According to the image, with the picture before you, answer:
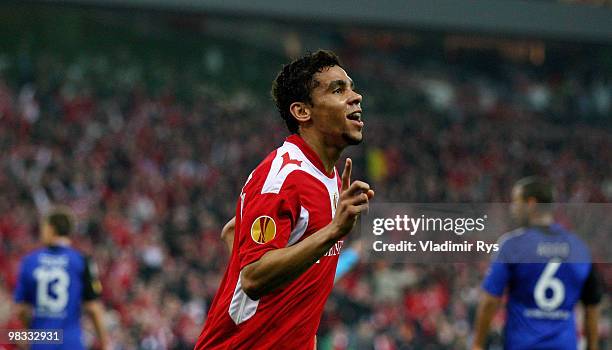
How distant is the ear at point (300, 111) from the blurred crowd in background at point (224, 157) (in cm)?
924

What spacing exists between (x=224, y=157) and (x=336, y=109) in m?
17.1

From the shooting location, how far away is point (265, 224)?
348 cm

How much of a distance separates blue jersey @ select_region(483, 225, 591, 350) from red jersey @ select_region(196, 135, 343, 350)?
2.48 metres

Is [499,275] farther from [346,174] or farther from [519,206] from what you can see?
[346,174]

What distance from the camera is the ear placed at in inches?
155

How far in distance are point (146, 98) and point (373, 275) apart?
802cm

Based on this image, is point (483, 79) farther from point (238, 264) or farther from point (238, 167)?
point (238, 264)

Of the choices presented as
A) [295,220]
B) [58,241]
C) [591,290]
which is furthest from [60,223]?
[295,220]

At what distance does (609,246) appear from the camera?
1026 centimetres

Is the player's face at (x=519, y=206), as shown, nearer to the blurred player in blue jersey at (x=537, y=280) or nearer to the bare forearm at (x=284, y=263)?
the blurred player in blue jersey at (x=537, y=280)

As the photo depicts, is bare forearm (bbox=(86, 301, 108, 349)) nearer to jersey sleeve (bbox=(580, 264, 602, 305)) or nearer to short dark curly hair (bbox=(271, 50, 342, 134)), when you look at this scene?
jersey sleeve (bbox=(580, 264, 602, 305))

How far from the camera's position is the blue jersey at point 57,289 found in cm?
761

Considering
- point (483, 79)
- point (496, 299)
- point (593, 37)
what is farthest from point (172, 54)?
point (496, 299)

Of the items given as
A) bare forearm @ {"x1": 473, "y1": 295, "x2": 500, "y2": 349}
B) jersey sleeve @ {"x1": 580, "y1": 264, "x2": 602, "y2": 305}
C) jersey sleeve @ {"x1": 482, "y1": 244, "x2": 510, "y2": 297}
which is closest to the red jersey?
jersey sleeve @ {"x1": 482, "y1": 244, "x2": 510, "y2": 297}
